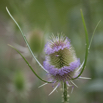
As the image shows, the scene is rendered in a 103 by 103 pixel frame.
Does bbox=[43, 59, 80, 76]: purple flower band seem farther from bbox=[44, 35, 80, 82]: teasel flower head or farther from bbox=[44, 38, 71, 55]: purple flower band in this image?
bbox=[44, 38, 71, 55]: purple flower band

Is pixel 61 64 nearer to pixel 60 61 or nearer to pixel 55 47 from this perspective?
pixel 60 61

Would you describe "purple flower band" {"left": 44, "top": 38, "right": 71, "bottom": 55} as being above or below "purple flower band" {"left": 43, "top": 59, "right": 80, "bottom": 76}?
above

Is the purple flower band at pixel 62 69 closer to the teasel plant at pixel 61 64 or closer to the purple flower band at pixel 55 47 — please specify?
the teasel plant at pixel 61 64

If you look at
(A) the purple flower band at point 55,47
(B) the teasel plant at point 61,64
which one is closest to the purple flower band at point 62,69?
(B) the teasel plant at point 61,64

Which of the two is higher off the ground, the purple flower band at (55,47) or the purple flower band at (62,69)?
the purple flower band at (55,47)

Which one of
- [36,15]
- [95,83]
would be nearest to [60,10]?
[36,15]

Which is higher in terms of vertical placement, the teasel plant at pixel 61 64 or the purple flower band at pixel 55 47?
the purple flower band at pixel 55 47

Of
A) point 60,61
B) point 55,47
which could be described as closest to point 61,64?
point 60,61

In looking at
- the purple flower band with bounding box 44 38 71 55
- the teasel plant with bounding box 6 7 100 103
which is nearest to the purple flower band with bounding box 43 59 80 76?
the teasel plant with bounding box 6 7 100 103
